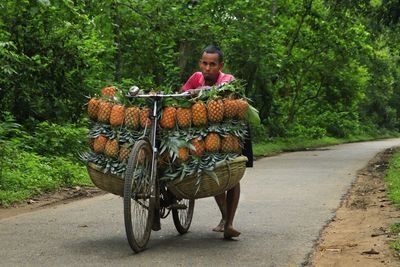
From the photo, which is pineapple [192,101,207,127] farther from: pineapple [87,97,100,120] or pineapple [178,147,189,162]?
pineapple [87,97,100,120]

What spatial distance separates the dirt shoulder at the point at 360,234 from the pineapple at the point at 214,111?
1517 millimetres

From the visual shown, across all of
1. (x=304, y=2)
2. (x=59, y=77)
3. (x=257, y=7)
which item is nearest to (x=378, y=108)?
(x=304, y=2)

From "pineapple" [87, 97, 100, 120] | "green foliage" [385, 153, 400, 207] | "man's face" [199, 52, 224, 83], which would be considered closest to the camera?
"pineapple" [87, 97, 100, 120]

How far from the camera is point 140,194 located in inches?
211

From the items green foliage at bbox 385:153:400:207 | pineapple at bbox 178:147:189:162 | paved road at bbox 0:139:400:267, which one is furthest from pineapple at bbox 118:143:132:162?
green foliage at bbox 385:153:400:207

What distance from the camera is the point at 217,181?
549 cm

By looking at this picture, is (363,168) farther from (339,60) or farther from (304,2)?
(339,60)

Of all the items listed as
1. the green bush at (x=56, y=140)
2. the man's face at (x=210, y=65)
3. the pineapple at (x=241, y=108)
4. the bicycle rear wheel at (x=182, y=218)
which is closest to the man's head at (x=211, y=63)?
the man's face at (x=210, y=65)

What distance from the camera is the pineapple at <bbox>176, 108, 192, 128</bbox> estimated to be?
5.59 metres

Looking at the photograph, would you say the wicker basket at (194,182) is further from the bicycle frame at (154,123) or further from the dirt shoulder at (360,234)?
the dirt shoulder at (360,234)

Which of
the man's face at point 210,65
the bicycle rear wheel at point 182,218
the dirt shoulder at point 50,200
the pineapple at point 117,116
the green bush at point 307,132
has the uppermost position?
the man's face at point 210,65

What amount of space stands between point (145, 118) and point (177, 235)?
4.91 ft

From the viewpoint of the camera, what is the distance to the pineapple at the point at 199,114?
5574 millimetres

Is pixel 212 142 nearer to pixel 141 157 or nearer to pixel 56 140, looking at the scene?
pixel 141 157
